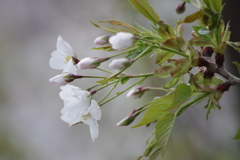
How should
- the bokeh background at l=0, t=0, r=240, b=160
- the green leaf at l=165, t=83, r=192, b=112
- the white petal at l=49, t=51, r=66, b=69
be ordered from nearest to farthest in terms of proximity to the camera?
the green leaf at l=165, t=83, r=192, b=112, the white petal at l=49, t=51, r=66, b=69, the bokeh background at l=0, t=0, r=240, b=160

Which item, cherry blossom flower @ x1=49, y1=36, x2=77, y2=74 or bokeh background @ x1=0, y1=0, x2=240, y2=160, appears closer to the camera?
cherry blossom flower @ x1=49, y1=36, x2=77, y2=74

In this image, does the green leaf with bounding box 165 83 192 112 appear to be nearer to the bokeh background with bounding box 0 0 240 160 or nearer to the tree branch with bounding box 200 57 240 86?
the tree branch with bounding box 200 57 240 86

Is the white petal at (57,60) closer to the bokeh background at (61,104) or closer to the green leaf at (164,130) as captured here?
the green leaf at (164,130)

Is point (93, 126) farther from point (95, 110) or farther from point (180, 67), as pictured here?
point (180, 67)

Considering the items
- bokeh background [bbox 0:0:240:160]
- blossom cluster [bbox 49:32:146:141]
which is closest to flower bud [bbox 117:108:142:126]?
blossom cluster [bbox 49:32:146:141]

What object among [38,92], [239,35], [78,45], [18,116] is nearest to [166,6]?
[78,45]

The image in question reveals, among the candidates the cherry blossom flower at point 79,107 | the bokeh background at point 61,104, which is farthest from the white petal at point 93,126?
the bokeh background at point 61,104

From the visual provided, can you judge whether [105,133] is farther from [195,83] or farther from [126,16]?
[195,83]

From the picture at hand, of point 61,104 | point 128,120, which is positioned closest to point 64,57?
point 128,120
